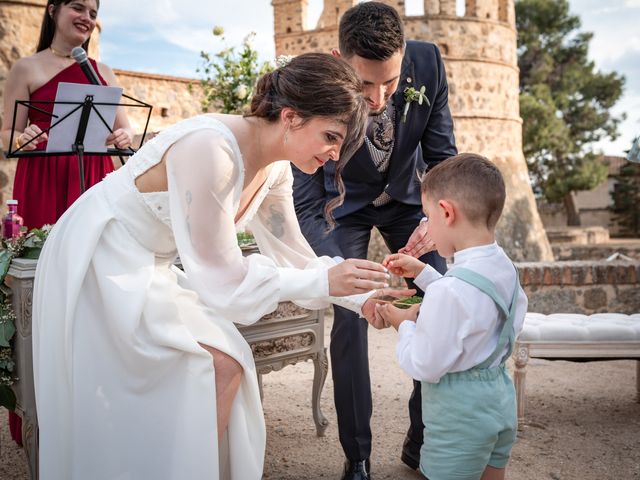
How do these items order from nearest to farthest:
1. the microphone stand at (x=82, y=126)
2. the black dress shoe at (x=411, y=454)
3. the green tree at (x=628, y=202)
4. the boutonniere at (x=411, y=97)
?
the boutonniere at (x=411, y=97) → the black dress shoe at (x=411, y=454) → the microphone stand at (x=82, y=126) → the green tree at (x=628, y=202)

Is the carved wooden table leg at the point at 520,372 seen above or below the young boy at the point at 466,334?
below

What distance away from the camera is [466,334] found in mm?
1979

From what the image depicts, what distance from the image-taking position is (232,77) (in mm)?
7320

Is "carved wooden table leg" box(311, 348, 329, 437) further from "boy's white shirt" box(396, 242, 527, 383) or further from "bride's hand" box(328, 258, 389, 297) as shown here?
"boy's white shirt" box(396, 242, 527, 383)

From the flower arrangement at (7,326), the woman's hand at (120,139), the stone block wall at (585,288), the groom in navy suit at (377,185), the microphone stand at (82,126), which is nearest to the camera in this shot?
the flower arrangement at (7,326)

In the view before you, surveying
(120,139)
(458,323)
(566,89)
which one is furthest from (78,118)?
(566,89)

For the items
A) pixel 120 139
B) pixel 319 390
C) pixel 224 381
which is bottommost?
pixel 319 390

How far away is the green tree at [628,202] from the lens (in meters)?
30.1

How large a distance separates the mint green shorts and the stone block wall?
451 cm

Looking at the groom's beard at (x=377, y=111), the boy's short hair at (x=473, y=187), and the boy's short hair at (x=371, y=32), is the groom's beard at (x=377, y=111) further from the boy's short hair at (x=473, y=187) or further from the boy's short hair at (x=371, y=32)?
the boy's short hair at (x=473, y=187)

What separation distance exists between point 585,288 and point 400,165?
13.6 ft

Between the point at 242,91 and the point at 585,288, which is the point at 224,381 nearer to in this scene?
the point at 585,288

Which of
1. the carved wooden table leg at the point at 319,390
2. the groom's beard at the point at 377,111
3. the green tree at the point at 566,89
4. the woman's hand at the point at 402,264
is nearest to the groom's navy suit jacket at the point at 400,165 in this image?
the groom's beard at the point at 377,111

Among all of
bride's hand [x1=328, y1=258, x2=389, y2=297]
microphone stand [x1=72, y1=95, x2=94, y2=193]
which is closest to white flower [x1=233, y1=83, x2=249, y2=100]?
microphone stand [x1=72, y1=95, x2=94, y2=193]
